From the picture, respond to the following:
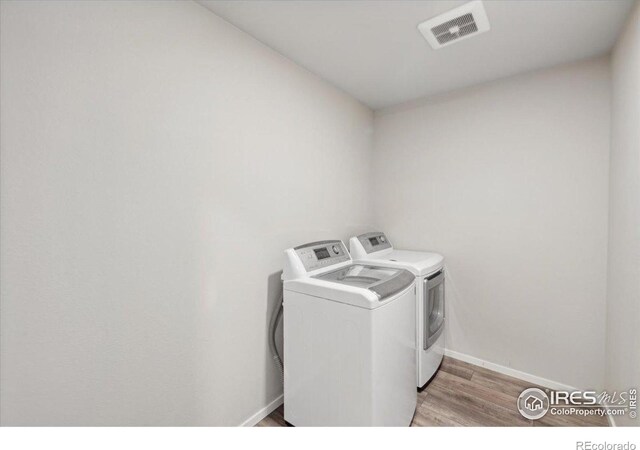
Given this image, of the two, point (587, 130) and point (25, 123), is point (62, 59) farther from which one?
point (587, 130)

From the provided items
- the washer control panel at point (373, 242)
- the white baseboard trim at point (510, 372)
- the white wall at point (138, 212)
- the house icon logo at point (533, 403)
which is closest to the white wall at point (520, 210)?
the white baseboard trim at point (510, 372)

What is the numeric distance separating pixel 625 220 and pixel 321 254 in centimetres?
170

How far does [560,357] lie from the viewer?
6.53 feet

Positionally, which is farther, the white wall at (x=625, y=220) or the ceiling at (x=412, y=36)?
the ceiling at (x=412, y=36)

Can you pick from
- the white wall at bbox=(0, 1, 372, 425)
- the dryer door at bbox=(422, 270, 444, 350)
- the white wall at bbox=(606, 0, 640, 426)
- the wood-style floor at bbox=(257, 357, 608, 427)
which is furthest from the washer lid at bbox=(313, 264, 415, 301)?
the white wall at bbox=(606, 0, 640, 426)

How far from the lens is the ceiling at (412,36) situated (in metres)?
1.43

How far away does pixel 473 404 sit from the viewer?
185 cm

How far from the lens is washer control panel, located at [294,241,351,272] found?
176cm

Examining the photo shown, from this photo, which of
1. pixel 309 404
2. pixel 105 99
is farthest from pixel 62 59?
pixel 309 404

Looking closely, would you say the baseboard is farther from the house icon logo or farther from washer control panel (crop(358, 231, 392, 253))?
the house icon logo

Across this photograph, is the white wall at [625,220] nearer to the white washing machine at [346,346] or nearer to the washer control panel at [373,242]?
the white washing machine at [346,346]

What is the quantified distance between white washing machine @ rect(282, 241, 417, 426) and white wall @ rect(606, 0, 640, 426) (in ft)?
3.36

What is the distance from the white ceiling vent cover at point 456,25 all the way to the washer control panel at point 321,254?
146cm

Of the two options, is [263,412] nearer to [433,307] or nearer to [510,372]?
[433,307]
